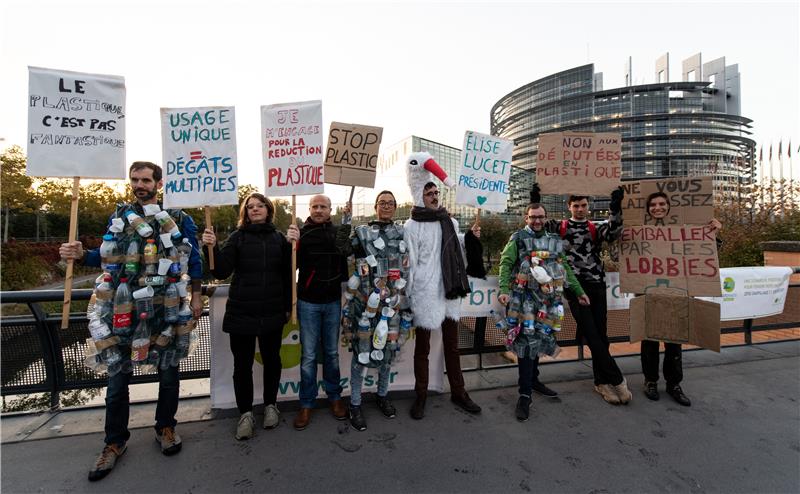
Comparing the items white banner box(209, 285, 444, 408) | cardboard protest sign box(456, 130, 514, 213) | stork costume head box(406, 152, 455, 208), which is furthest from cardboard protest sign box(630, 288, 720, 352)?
stork costume head box(406, 152, 455, 208)

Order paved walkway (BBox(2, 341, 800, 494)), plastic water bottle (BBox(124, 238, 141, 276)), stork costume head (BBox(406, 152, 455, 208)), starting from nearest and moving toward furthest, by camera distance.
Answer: paved walkway (BBox(2, 341, 800, 494)), plastic water bottle (BBox(124, 238, 141, 276)), stork costume head (BBox(406, 152, 455, 208))

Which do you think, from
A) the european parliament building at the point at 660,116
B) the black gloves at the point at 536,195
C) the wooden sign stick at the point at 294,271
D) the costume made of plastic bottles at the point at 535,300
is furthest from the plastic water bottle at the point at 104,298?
the european parliament building at the point at 660,116

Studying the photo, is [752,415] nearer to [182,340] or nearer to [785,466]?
[785,466]

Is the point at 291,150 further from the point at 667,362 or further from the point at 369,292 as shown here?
the point at 667,362

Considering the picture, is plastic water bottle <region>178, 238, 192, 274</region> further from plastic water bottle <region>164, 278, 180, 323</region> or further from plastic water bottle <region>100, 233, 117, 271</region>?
plastic water bottle <region>100, 233, 117, 271</region>

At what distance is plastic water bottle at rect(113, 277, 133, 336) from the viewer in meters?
2.44

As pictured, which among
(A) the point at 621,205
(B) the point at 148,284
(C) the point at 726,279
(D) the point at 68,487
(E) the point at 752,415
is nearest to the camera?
(D) the point at 68,487

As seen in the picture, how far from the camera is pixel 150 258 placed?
2518 mm

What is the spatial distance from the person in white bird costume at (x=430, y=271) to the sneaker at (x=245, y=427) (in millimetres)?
1442

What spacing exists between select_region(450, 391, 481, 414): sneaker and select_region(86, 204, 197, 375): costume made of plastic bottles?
8.26 ft

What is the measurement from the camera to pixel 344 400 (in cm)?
346

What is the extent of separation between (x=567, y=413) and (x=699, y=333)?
165 cm

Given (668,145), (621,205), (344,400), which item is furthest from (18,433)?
(668,145)

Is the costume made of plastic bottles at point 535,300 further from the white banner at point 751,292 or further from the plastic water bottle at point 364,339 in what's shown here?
the white banner at point 751,292
